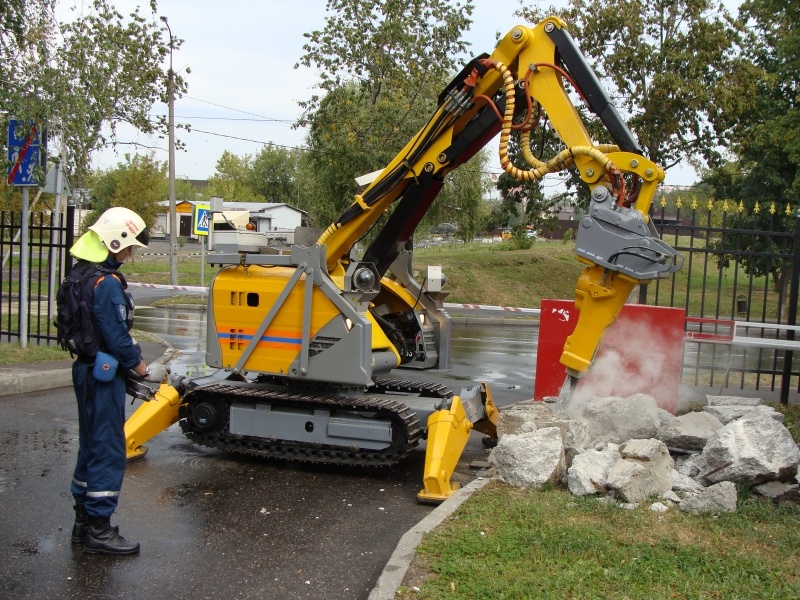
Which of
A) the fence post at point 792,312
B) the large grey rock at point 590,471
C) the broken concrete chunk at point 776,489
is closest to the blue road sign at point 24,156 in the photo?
the large grey rock at point 590,471

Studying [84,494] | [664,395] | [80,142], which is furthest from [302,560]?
[80,142]

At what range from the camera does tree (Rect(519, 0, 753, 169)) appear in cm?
1984

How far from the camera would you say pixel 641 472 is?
631 cm

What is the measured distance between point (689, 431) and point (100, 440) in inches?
199

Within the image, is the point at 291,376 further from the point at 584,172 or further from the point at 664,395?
the point at 664,395

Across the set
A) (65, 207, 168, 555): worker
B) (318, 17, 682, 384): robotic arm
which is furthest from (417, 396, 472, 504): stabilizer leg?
(65, 207, 168, 555): worker

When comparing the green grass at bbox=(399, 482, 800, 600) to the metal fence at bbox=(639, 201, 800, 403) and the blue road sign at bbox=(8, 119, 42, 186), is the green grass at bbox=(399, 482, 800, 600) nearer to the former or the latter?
the metal fence at bbox=(639, 201, 800, 403)

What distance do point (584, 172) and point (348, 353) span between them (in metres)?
2.59

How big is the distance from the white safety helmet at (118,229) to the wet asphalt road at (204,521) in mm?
2091

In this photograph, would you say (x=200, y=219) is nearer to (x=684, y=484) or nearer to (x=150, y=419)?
(x=150, y=419)

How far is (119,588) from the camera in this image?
500 centimetres

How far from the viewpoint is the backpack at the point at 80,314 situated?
548 centimetres

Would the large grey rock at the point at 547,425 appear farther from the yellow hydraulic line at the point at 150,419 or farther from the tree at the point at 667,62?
the tree at the point at 667,62

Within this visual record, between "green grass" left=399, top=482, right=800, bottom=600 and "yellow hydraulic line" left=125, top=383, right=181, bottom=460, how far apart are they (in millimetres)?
3295
